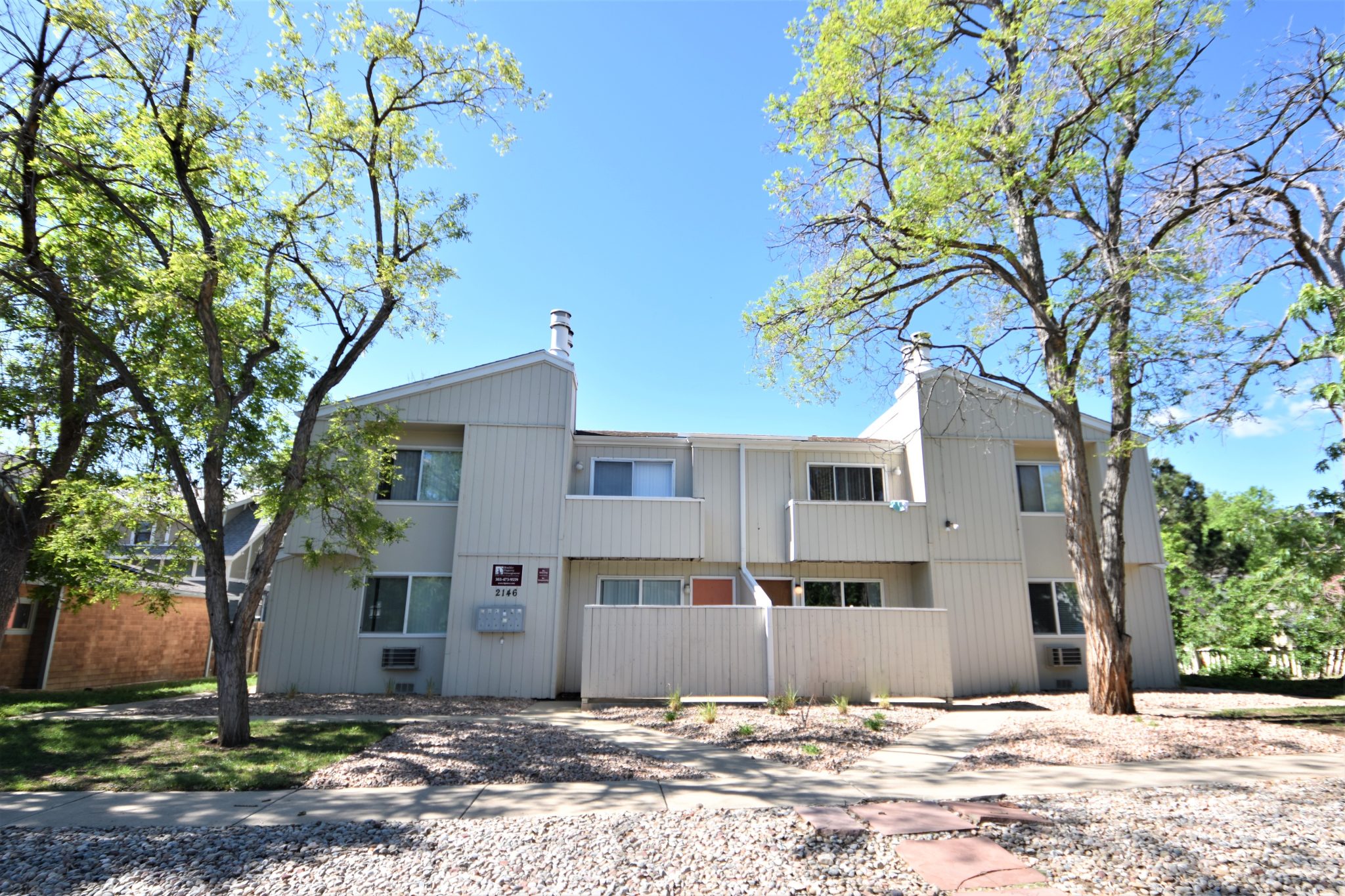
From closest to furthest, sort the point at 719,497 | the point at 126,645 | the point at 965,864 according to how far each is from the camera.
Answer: the point at 965,864, the point at 719,497, the point at 126,645

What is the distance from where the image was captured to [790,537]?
46.0 feet

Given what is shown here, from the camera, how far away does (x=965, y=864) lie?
12.7 ft

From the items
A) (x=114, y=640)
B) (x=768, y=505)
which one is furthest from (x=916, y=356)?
(x=114, y=640)

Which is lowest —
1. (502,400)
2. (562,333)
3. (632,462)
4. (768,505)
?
(768,505)

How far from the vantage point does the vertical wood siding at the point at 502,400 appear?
44.9ft

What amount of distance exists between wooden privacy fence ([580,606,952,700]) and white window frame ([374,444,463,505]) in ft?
13.8

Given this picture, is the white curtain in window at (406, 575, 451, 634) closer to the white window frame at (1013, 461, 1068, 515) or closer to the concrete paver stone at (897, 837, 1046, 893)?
the concrete paver stone at (897, 837, 1046, 893)

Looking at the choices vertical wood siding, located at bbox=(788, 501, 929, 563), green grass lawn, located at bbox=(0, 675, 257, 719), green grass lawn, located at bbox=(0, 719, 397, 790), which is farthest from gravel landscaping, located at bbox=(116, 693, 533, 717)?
vertical wood siding, located at bbox=(788, 501, 929, 563)

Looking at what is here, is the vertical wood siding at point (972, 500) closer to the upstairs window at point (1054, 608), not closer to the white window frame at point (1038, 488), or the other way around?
the white window frame at point (1038, 488)

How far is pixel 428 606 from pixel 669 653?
4919 millimetres

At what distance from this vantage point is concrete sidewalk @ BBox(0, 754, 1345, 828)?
4.91 metres

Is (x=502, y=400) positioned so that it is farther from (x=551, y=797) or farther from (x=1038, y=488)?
(x=1038, y=488)

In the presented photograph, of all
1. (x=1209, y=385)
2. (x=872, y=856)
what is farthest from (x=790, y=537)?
(x=872, y=856)

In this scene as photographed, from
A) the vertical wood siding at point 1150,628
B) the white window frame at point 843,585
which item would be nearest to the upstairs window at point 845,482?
the white window frame at point 843,585
